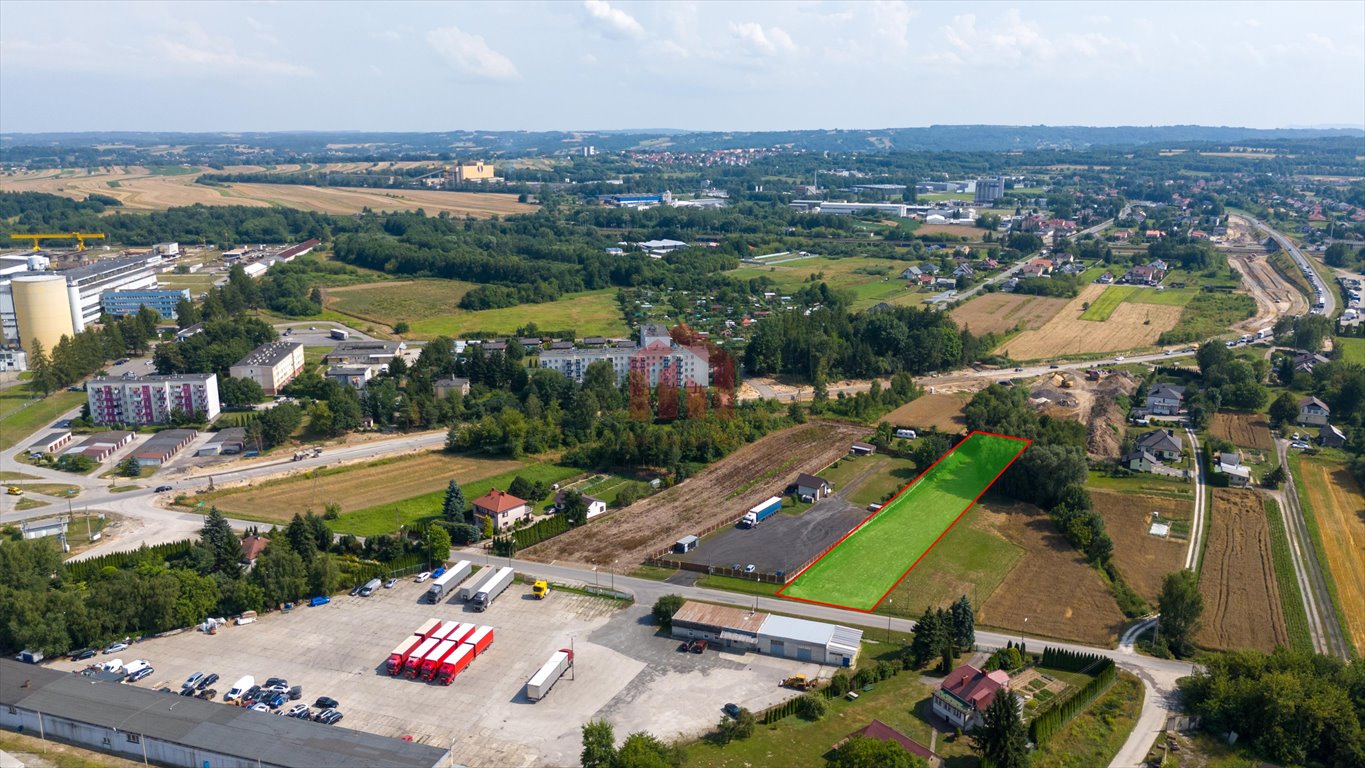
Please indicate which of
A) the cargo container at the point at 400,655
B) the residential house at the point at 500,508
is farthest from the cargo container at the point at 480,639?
the residential house at the point at 500,508

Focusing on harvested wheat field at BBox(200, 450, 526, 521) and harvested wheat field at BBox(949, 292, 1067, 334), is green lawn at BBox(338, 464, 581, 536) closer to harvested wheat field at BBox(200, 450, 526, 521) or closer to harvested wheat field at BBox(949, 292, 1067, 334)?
harvested wheat field at BBox(200, 450, 526, 521)

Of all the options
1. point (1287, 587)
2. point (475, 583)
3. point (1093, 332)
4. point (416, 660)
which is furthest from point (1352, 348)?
point (416, 660)

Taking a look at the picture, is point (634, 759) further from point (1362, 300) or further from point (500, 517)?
point (1362, 300)

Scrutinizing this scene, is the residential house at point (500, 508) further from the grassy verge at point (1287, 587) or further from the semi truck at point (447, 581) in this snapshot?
the grassy verge at point (1287, 587)

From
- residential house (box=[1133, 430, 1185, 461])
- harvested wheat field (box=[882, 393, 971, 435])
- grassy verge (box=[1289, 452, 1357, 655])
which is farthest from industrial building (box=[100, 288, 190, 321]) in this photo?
grassy verge (box=[1289, 452, 1357, 655])

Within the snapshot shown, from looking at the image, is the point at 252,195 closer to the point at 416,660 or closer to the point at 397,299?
the point at 397,299

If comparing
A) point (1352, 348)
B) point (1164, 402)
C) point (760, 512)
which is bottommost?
point (760, 512)
